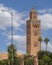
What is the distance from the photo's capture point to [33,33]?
517 ft

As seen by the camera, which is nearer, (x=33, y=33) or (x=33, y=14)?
(x=33, y=14)

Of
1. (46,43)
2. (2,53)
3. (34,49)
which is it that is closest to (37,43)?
(34,49)

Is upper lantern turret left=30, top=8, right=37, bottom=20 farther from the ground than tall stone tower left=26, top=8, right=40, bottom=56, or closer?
farther from the ground

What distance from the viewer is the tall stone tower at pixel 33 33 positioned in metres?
155

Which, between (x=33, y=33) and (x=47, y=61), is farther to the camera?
(x=33, y=33)

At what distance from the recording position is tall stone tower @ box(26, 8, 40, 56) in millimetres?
154625

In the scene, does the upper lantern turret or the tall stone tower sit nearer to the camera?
the tall stone tower

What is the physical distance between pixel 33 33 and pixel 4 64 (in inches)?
2343

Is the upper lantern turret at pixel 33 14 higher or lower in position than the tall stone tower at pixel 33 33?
higher

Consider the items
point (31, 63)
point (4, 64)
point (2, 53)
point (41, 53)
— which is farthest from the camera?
point (2, 53)

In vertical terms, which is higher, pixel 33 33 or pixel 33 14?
pixel 33 14

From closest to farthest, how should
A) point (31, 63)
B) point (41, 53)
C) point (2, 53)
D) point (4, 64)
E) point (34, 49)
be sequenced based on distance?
point (4, 64) < point (31, 63) < point (41, 53) < point (34, 49) < point (2, 53)

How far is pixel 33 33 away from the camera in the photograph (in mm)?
157500

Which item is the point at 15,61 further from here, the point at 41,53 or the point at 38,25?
the point at 38,25
